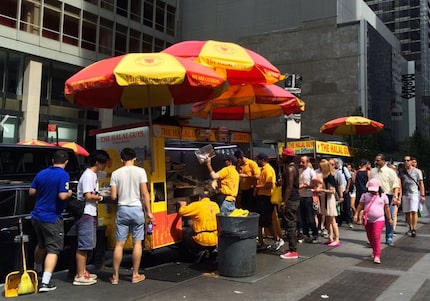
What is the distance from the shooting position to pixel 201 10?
4334 cm

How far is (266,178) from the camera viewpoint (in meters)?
8.12

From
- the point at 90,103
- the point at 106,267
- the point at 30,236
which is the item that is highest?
the point at 90,103

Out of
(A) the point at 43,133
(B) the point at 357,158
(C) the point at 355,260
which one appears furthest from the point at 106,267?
(A) the point at 43,133

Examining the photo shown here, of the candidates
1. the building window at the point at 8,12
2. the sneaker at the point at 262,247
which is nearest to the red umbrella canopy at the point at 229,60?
the sneaker at the point at 262,247

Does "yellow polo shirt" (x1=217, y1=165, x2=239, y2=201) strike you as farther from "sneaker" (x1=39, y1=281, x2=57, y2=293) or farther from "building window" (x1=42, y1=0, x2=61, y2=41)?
"building window" (x1=42, y1=0, x2=61, y2=41)

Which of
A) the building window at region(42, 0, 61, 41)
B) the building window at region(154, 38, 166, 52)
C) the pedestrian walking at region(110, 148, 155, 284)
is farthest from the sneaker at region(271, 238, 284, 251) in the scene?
the building window at region(154, 38, 166, 52)

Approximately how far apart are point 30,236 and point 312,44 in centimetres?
3250

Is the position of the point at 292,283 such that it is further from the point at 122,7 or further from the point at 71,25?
the point at 122,7

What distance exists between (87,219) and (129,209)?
1.88 feet

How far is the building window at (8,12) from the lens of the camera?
86.2 feet

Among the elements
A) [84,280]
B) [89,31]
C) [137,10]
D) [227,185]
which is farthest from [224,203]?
[137,10]

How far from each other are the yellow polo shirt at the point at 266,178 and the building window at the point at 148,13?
31.7 meters

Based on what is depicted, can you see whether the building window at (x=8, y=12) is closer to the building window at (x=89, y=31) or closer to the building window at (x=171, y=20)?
the building window at (x=89, y=31)

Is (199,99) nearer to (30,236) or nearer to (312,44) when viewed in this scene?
(30,236)
